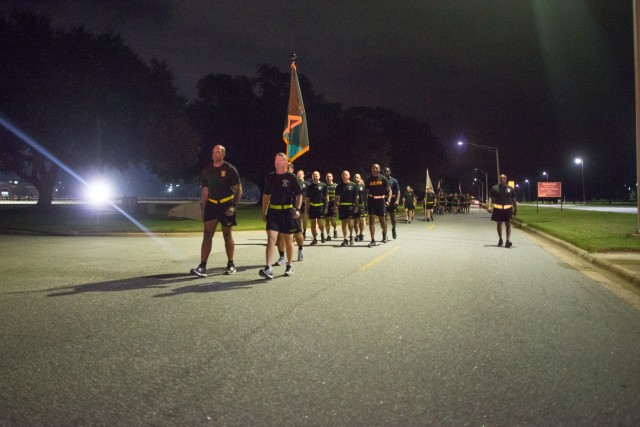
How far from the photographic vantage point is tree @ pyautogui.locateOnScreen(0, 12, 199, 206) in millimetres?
33250

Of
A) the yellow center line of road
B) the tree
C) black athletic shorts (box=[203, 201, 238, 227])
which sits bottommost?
the yellow center line of road

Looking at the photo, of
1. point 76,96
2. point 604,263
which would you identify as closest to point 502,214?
point 604,263

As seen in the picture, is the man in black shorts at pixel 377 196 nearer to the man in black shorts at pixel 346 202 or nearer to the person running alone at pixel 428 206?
the man in black shorts at pixel 346 202

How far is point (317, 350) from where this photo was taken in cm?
470

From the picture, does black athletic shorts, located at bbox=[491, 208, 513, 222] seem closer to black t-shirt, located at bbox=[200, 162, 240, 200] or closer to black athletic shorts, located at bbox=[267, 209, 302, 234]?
black athletic shorts, located at bbox=[267, 209, 302, 234]

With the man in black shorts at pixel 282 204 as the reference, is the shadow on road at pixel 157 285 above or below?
below

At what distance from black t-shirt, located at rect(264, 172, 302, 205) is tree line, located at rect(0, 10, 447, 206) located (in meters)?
29.1

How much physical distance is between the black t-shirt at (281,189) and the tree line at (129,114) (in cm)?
2907

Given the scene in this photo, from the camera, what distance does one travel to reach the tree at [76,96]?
1309 inches

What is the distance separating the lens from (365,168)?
60.6 m

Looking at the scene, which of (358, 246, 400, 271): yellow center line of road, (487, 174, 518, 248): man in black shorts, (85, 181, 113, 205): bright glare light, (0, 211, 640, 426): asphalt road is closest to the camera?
(0, 211, 640, 426): asphalt road

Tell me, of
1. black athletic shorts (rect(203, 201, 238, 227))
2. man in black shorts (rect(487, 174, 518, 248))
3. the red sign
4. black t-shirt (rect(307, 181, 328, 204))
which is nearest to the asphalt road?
black athletic shorts (rect(203, 201, 238, 227))

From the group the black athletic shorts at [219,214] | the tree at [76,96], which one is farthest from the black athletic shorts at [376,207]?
the tree at [76,96]

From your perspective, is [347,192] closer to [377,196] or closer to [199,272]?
[377,196]
